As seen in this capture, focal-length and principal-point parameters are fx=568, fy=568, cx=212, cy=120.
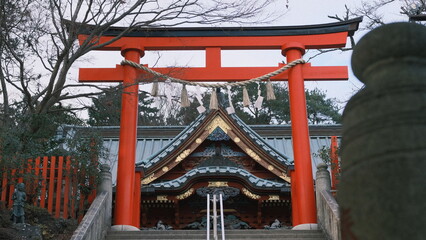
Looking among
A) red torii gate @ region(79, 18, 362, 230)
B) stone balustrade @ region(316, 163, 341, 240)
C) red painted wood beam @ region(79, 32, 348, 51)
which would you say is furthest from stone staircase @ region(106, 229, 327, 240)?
red painted wood beam @ region(79, 32, 348, 51)

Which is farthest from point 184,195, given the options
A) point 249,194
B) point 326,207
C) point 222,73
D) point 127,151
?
point 326,207

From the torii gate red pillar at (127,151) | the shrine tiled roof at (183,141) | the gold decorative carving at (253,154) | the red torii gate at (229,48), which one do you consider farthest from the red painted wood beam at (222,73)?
the gold decorative carving at (253,154)

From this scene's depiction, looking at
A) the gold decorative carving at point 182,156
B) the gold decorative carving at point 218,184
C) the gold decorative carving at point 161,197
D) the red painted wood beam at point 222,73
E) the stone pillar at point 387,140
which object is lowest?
the stone pillar at point 387,140

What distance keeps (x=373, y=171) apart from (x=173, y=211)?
10539mm

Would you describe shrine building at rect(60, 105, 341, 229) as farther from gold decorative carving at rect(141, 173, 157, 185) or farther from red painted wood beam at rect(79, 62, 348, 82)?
red painted wood beam at rect(79, 62, 348, 82)

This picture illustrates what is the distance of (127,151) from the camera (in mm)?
10344

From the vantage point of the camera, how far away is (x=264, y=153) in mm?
→ 12133

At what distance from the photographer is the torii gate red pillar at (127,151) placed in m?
9.98

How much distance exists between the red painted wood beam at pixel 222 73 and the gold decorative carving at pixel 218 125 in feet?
4.14

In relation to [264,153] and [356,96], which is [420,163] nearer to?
[356,96]

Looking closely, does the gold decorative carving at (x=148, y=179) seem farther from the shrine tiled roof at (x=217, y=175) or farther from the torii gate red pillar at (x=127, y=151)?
the torii gate red pillar at (x=127, y=151)

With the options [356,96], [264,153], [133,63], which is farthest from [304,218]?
[356,96]

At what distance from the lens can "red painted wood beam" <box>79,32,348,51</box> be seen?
11.6m

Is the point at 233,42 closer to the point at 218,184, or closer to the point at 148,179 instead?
the point at 218,184
